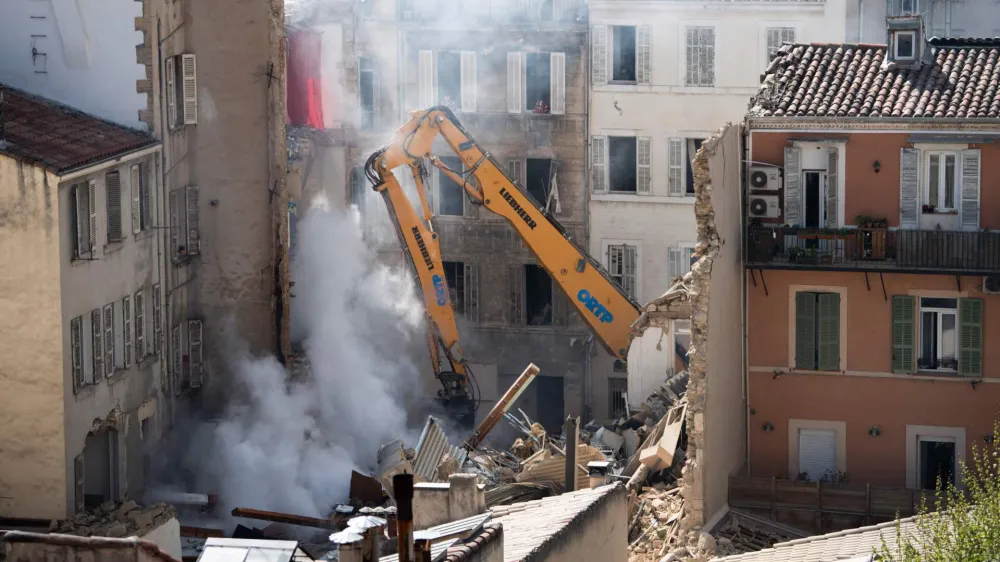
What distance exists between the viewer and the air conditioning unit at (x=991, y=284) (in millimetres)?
39469

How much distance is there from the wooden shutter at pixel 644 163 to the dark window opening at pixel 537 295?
341 cm

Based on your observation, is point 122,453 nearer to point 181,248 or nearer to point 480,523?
point 181,248

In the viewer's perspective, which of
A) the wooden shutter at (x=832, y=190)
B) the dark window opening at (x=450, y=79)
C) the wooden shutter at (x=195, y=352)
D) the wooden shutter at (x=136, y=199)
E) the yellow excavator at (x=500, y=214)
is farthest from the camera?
the dark window opening at (x=450, y=79)

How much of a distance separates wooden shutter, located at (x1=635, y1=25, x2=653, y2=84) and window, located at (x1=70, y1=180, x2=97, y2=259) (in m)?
19.4

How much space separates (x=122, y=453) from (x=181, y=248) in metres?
5.69

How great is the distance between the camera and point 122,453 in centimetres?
3984

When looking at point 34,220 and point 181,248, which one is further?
point 181,248

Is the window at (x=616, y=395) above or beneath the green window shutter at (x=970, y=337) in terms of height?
beneath

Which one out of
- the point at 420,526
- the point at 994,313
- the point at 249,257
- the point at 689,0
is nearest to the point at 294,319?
the point at 249,257

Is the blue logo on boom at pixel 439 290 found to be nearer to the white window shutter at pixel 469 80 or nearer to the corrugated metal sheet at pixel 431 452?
the corrugated metal sheet at pixel 431 452

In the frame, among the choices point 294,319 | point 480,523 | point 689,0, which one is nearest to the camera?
point 480,523

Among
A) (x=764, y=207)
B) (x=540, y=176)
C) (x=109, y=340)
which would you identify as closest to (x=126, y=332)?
(x=109, y=340)

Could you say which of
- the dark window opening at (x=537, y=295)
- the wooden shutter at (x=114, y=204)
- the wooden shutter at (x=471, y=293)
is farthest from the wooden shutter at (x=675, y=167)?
the wooden shutter at (x=114, y=204)

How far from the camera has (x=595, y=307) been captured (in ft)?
155
